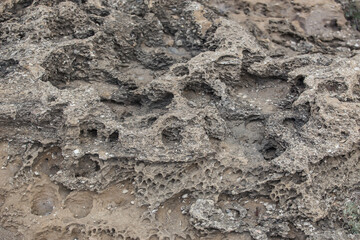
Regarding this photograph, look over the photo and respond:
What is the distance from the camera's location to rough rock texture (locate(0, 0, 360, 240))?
12.5ft

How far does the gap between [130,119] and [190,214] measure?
112 cm

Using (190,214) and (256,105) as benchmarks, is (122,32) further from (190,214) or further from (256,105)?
(190,214)

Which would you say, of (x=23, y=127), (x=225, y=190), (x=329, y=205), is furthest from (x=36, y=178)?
(x=329, y=205)

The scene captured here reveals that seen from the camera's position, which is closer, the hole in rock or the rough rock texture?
the rough rock texture

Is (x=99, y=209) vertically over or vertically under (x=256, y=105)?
under

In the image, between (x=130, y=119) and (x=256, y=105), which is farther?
(x=256, y=105)

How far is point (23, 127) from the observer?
13.7ft

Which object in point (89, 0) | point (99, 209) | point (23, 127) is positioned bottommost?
point (99, 209)

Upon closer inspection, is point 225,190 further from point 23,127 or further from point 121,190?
point 23,127

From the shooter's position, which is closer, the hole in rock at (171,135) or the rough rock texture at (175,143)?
the rough rock texture at (175,143)

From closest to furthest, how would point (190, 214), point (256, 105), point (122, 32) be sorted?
1. point (190, 214)
2. point (256, 105)
3. point (122, 32)

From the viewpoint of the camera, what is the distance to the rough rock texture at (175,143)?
12.5ft

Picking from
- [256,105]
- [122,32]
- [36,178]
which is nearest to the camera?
[36,178]

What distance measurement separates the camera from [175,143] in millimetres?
4020
